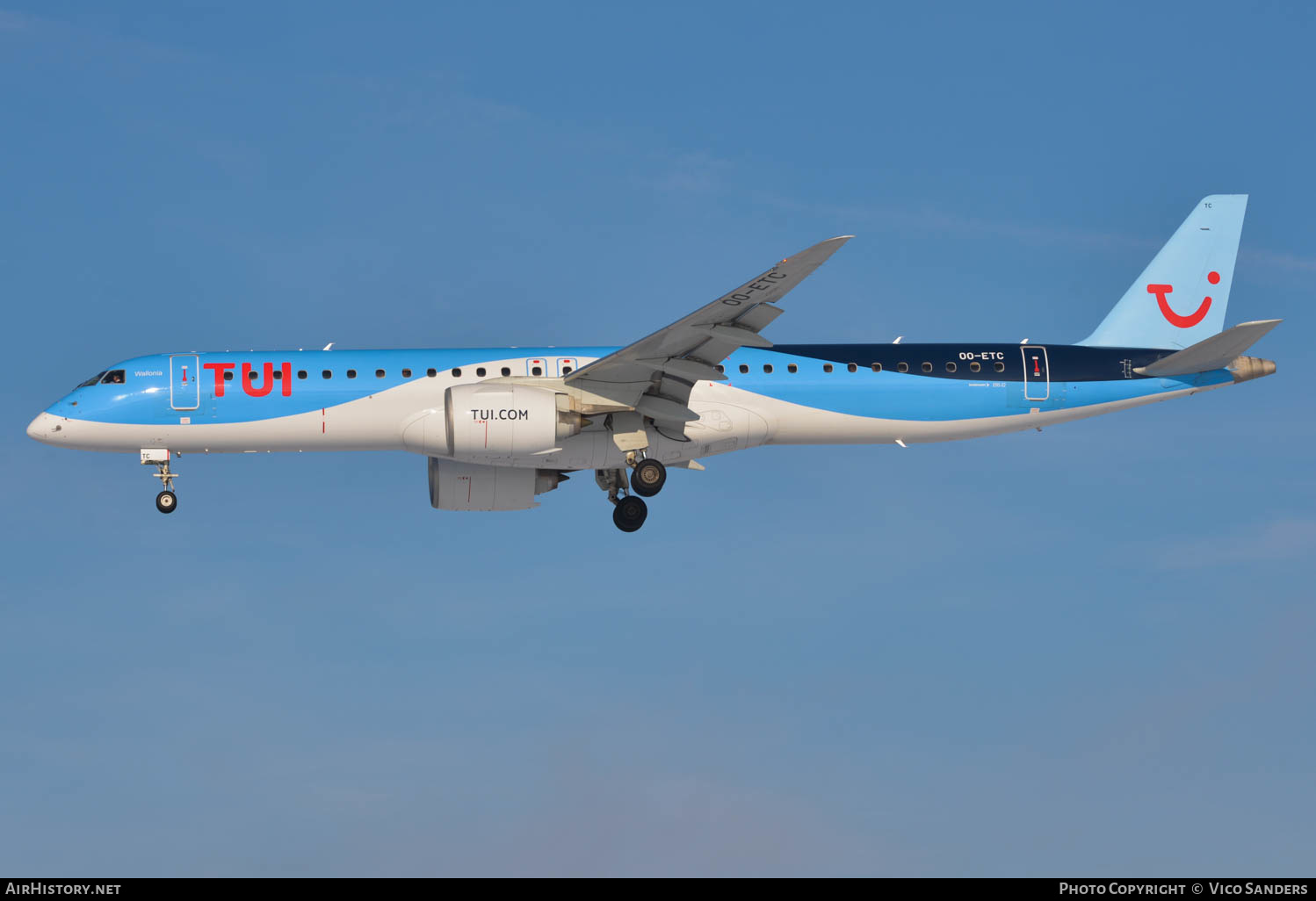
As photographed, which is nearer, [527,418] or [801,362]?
[527,418]

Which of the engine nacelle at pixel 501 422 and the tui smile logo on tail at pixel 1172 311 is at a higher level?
the tui smile logo on tail at pixel 1172 311

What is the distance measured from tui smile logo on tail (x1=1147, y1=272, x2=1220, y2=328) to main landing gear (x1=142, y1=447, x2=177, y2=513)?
25.2 m

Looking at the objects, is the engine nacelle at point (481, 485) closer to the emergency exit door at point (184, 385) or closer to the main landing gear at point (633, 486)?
the main landing gear at point (633, 486)

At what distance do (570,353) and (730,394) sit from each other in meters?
3.93

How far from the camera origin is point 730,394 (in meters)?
36.4

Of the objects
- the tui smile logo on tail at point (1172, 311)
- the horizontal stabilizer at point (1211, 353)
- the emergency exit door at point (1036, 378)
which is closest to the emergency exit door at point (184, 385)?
the emergency exit door at point (1036, 378)

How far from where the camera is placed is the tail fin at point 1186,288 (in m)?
39.9

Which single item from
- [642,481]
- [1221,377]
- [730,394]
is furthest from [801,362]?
[1221,377]

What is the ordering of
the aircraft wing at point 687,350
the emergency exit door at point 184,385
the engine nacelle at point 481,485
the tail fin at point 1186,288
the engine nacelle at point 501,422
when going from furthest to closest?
the tail fin at point 1186,288 → the engine nacelle at point 481,485 → the emergency exit door at point 184,385 → the engine nacelle at point 501,422 → the aircraft wing at point 687,350

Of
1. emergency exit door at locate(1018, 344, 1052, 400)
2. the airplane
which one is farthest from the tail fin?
emergency exit door at locate(1018, 344, 1052, 400)

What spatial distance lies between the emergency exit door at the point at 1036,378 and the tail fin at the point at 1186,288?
2321 mm
